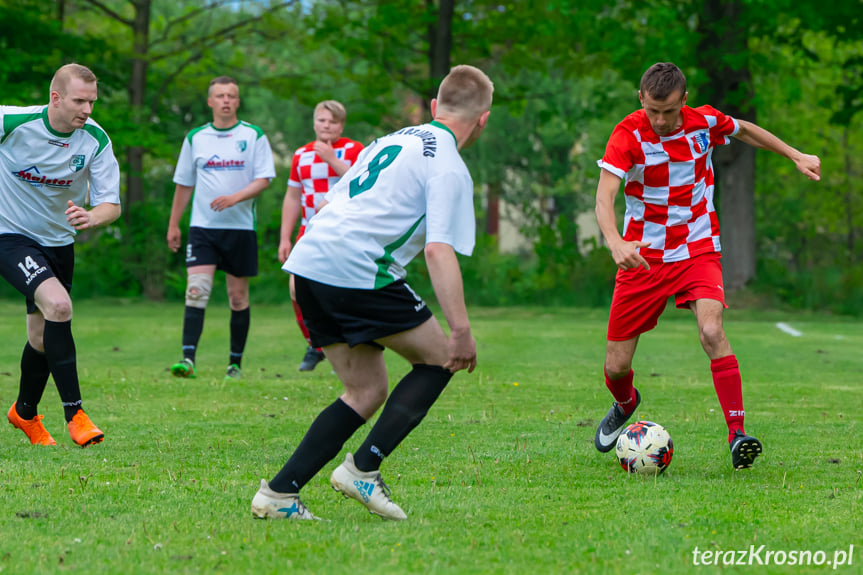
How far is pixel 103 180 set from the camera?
6730 mm

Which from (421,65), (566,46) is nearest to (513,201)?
(421,65)

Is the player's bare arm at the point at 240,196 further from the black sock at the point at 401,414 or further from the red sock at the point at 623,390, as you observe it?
the black sock at the point at 401,414

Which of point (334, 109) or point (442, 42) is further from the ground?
point (442, 42)

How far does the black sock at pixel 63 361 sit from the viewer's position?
641 centimetres

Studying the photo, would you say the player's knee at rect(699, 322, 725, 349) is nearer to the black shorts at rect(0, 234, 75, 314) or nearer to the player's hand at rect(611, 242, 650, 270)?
the player's hand at rect(611, 242, 650, 270)

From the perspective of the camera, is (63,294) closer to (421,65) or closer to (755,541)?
(755,541)

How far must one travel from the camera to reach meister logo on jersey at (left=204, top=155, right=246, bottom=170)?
10.1m

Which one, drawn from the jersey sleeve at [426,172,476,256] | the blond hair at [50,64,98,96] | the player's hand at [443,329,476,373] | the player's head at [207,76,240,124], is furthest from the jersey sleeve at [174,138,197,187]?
the player's hand at [443,329,476,373]

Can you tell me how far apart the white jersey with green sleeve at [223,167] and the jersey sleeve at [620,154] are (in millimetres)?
4616

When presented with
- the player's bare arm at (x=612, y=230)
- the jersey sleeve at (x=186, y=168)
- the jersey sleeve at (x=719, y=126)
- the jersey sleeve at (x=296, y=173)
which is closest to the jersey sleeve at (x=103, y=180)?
→ the player's bare arm at (x=612, y=230)

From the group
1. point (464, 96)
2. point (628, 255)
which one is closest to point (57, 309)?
point (464, 96)

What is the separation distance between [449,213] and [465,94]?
1.91 feet

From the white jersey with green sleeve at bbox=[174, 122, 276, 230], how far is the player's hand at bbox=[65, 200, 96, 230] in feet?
12.3

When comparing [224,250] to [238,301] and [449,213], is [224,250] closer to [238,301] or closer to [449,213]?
[238,301]
